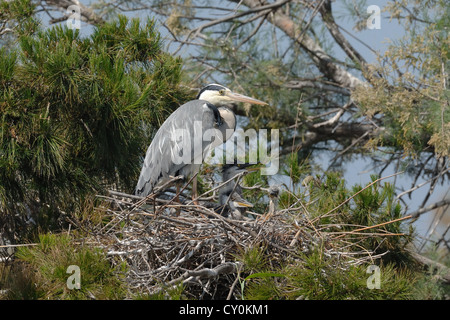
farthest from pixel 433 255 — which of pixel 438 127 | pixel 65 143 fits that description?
pixel 65 143

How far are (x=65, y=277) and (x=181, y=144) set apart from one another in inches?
51.4

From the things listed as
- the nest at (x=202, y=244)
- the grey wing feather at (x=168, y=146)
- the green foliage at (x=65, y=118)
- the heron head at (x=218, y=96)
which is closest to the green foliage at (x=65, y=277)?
the nest at (x=202, y=244)

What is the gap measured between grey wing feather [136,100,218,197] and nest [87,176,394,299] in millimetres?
522

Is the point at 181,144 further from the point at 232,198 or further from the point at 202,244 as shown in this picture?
the point at 202,244

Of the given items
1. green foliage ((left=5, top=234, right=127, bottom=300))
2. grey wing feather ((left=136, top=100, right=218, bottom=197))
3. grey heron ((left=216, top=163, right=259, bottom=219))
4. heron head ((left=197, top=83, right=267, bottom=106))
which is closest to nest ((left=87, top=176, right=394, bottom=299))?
green foliage ((left=5, top=234, right=127, bottom=300))

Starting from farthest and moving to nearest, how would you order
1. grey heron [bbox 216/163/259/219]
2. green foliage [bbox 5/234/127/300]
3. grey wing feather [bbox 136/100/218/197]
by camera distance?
grey wing feather [bbox 136/100/218/197] → grey heron [bbox 216/163/259/219] → green foliage [bbox 5/234/127/300]

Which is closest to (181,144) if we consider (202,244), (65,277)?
(202,244)

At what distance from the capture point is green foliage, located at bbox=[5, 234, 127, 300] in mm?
3408

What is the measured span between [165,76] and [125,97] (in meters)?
0.50

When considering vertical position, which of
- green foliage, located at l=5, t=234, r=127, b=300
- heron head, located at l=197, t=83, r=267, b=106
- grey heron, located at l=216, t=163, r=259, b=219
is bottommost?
green foliage, located at l=5, t=234, r=127, b=300

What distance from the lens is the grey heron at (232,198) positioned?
4.02 meters

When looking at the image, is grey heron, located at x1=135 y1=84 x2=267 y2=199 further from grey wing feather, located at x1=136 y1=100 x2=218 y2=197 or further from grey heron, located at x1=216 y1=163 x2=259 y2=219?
grey heron, located at x1=216 y1=163 x2=259 y2=219

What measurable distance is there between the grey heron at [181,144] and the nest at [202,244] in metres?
0.53

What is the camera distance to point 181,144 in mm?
4477
